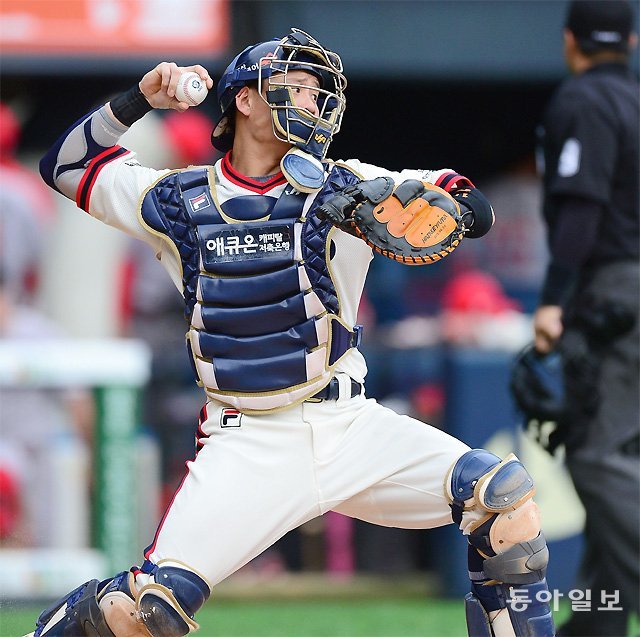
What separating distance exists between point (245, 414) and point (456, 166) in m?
7.29

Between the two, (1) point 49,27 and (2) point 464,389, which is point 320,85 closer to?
(2) point 464,389

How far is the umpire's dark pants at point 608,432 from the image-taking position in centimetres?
530

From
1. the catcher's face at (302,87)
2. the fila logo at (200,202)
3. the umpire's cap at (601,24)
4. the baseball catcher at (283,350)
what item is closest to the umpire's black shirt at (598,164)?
the umpire's cap at (601,24)

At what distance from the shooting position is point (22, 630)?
Result: 570 centimetres

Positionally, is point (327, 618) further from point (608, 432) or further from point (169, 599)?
point (169, 599)

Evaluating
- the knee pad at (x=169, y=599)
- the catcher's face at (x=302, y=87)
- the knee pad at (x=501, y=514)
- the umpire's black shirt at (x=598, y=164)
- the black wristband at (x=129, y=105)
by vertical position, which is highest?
the catcher's face at (x=302, y=87)

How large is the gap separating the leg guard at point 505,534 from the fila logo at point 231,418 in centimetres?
62

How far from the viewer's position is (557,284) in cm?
536

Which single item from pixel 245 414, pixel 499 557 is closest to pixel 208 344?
pixel 245 414

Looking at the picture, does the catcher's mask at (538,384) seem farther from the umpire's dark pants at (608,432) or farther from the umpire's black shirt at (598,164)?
the umpire's black shirt at (598,164)

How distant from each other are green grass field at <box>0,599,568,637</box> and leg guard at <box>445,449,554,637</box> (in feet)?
7.00

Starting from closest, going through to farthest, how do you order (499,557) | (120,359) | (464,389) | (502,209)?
(499,557)
(120,359)
(464,389)
(502,209)

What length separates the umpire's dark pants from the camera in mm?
5297

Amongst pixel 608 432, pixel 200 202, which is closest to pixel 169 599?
pixel 200 202
